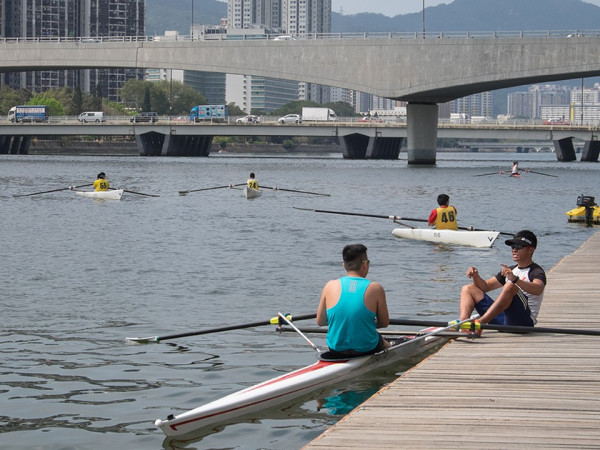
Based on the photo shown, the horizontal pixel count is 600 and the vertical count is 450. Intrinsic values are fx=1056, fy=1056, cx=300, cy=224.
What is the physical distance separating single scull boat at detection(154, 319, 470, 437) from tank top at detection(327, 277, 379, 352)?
0.55 feet

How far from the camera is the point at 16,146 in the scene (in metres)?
Answer: 134

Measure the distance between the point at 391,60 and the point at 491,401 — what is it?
8130 cm

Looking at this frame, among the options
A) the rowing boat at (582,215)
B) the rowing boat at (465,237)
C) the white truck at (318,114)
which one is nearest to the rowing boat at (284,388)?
the rowing boat at (465,237)

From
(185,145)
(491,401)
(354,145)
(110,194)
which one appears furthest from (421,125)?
(491,401)

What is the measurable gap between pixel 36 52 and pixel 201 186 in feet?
144

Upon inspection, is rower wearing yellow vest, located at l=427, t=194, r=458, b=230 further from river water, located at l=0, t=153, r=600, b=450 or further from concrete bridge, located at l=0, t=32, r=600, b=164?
concrete bridge, located at l=0, t=32, r=600, b=164

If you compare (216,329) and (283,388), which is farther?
(216,329)

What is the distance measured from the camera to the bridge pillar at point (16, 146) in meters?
132

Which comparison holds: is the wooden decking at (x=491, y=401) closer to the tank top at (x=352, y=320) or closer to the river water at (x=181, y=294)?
the tank top at (x=352, y=320)

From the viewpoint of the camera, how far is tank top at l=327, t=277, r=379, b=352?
1078 cm

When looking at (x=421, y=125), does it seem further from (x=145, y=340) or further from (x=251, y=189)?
(x=145, y=340)

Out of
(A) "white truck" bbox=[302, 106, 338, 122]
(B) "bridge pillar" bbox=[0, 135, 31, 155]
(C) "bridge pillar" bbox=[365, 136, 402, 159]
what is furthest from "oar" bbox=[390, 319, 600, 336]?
(B) "bridge pillar" bbox=[0, 135, 31, 155]

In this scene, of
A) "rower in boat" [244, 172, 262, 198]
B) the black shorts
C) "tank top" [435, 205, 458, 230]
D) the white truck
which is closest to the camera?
the black shorts

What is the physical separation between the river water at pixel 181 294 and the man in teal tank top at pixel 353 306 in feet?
2.06
